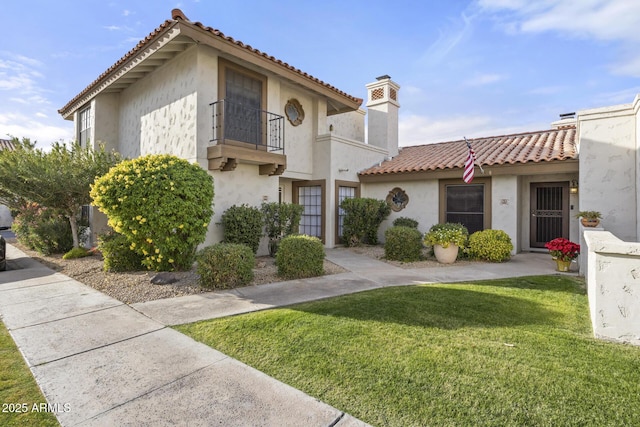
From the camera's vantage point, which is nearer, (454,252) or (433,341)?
(433,341)

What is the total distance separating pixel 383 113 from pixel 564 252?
32.3ft

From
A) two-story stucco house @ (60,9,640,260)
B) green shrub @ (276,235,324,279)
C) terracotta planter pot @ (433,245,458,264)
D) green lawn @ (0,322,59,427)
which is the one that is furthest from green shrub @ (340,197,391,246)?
green lawn @ (0,322,59,427)

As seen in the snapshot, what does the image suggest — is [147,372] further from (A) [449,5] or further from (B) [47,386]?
(A) [449,5]

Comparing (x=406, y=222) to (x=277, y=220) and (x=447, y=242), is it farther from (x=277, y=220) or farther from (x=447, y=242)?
(x=277, y=220)

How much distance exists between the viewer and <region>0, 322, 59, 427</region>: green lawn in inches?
100

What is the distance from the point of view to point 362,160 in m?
14.0

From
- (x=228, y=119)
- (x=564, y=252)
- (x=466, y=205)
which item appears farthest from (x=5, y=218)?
(x=564, y=252)

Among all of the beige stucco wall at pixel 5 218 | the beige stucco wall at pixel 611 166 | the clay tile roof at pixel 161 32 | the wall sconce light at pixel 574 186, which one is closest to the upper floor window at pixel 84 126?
the clay tile roof at pixel 161 32

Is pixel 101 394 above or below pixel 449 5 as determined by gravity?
below

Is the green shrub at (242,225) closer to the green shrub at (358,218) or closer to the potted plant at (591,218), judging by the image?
the green shrub at (358,218)

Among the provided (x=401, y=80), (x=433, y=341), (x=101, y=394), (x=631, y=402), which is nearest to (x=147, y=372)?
(x=101, y=394)

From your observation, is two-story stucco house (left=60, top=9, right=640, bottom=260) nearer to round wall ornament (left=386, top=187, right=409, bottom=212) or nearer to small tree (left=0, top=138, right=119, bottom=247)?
round wall ornament (left=386, top=187, right=409, bottom=212)

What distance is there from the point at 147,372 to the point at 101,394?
43 centimetres

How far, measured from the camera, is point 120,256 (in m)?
7.77
